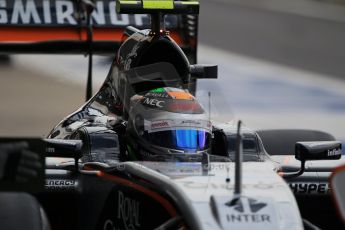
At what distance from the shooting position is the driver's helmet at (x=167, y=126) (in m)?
5.50

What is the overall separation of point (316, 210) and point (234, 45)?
10.5 m

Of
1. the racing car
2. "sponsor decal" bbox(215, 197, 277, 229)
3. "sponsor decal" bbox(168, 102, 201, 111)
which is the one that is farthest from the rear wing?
"sponsor decal" bbox(215, 197, 277, 229)

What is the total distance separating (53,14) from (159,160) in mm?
4696

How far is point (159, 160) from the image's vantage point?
544 centimetres

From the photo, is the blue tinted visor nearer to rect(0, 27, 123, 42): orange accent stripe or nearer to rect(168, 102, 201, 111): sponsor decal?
rect(168, 102, 201, 111): sponsor decal

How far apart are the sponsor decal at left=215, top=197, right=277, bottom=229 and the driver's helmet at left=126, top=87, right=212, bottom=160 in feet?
3.23

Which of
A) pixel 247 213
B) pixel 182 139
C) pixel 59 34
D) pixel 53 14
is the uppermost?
pixel 53 14

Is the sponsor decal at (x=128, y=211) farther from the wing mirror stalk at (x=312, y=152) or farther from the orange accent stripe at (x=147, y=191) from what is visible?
the wing mirror stalk at (x=312, y=152)

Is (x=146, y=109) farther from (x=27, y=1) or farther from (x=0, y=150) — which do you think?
(x=27, y=1)

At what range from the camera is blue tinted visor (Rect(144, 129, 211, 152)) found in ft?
18.0

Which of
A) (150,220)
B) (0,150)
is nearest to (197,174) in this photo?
(150,220)

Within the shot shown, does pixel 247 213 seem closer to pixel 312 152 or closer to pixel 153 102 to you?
pixel 312 152

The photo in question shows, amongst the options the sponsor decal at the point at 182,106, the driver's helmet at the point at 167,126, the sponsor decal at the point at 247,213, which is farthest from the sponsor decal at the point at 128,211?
the sponsor decal at the point at 182,106

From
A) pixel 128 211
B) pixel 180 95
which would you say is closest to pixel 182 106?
pixel 180 95
